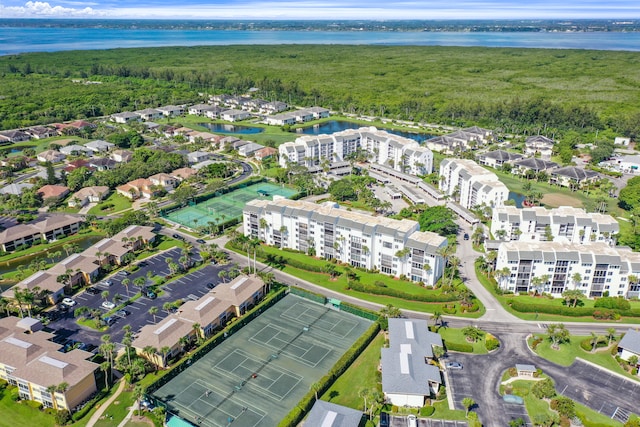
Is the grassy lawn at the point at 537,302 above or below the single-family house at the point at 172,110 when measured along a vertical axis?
below

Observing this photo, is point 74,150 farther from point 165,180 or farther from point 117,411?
point 117,411

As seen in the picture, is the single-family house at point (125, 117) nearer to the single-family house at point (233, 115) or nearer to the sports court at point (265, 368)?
the single-family house at point (233, 115)

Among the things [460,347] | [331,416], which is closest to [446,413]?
[460,347]

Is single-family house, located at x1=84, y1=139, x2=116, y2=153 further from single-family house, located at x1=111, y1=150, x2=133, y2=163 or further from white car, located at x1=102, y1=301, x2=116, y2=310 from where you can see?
white car, located at x1=102, y1=301, x2=116, y2=310

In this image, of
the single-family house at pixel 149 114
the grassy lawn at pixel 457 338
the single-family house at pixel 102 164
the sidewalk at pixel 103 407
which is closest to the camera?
the sidewalk at pixel 103 407

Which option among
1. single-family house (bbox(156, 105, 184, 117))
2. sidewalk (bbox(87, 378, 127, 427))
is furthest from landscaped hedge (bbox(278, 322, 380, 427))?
single-family house (bbox(156, 105, 184, 117))

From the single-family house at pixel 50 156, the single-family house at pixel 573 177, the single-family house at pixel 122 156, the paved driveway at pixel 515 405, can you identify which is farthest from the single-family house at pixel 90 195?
the single-family house at pixel 573 177

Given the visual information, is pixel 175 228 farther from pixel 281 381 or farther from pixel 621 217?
pixel 621 217
